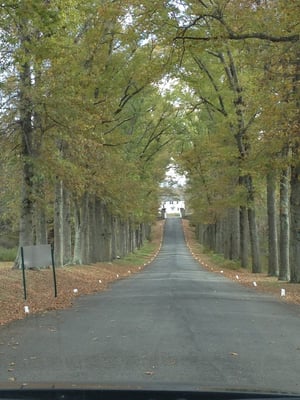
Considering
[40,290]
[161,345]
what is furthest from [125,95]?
[161,345]

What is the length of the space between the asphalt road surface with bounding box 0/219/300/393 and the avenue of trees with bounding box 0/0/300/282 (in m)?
6.11

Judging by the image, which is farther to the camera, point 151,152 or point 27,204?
point 151,152

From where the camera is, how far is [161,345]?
9.27m

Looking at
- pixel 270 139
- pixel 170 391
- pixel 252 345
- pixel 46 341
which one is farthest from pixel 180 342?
pixel 270 139

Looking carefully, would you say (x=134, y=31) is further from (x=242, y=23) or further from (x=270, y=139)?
(x=270, y=139)

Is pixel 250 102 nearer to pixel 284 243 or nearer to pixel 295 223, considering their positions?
pixel 295 223

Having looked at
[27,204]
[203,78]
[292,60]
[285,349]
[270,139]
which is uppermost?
[203,78]

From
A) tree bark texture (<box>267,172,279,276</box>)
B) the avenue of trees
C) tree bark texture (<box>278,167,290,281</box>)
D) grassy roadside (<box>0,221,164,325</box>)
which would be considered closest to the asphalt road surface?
grassy roadside (<box>0,221,164,325</box>)

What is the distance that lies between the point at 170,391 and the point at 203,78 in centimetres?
2893

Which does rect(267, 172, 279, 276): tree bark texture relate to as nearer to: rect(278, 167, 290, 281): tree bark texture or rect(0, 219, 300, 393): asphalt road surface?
rect(278, 167, 290, 281): tree bark texture

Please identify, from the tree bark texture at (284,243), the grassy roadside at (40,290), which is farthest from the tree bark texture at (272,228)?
the grassy roadside at (40,290)

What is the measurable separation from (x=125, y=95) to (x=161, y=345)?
75.5ft

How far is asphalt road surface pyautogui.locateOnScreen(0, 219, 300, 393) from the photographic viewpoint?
7.02m

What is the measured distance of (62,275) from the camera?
78.8 feet
